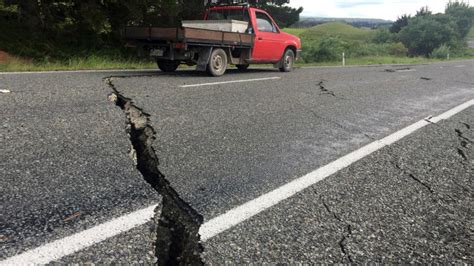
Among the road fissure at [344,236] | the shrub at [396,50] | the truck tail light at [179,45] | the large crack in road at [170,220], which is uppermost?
the shrub at [396,50]

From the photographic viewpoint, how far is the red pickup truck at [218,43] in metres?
7.64

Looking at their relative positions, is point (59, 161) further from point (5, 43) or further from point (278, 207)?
point (5, 43)

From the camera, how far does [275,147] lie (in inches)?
137

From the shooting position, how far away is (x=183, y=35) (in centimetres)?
735

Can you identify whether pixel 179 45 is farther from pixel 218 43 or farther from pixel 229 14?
pixel 229 14

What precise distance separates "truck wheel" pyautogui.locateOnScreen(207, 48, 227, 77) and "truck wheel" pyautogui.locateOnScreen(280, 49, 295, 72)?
2866 millimetres

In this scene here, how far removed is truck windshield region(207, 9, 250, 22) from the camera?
9359 millimetres

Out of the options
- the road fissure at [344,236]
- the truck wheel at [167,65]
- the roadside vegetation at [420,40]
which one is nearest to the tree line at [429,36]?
the roadside vegetation at [420,40]

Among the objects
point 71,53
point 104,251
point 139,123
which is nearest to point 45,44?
point 71,53

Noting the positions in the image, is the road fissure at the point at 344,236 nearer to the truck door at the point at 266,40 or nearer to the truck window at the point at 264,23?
the truck door at the point at 266,40

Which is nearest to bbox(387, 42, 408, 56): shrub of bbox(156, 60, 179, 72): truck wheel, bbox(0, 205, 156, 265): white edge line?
bbox(156, 60, 179, 72): truck wheel

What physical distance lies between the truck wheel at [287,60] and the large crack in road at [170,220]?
326 inches

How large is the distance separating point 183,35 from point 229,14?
8.62ft

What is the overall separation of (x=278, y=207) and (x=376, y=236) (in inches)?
24.4
